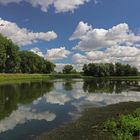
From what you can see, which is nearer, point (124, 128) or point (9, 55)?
point (124, 128)

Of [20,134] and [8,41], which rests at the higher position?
[8,41]

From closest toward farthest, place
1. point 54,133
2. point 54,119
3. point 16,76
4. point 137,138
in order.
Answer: point 137,138 → point 54,133 → point 54,119 → point 16,76

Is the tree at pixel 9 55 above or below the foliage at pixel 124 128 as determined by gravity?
above

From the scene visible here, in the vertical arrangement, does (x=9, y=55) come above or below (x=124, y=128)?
above

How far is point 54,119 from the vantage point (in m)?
31.0

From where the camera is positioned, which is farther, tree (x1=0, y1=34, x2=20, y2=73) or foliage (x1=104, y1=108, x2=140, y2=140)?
tree (x1=0, y1=34, x2=20, y2=73)

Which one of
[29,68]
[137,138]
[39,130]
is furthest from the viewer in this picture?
[29,68]

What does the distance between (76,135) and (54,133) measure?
1924 millimetres

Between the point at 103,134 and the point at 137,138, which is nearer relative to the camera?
the point at 137,138

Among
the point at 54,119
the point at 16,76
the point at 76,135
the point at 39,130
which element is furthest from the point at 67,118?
the point at 16,76

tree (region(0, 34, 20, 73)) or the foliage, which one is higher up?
tree (region(0, 34, 20, 73))

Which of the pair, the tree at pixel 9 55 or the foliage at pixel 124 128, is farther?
the tree at pixel 9 55

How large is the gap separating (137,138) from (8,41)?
141109mm

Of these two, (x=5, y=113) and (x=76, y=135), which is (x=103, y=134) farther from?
(x=5, y=113)
